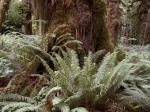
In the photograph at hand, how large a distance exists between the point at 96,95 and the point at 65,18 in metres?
1.87

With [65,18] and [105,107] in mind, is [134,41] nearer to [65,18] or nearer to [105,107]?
[65,18]

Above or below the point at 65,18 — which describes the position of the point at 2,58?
below

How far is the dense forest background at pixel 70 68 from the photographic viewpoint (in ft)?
6.82

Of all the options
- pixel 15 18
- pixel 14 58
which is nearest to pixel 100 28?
pixel 14 58

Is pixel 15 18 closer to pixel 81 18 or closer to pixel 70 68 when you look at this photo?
pixel 81 18

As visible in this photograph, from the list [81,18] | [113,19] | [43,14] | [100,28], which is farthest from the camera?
[113,19]

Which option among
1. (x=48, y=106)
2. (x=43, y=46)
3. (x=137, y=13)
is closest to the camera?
(x=48, y=106)

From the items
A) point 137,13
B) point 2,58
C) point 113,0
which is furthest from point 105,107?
point 137,13

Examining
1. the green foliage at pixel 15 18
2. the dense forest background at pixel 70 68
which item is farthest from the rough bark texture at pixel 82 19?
the green foliage at pixel 15 18

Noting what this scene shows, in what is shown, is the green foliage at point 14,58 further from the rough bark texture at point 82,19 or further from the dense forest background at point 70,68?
the rough bark texture at point 82,19

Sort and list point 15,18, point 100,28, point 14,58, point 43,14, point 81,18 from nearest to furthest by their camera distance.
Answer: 1. point 14,58
2. point 81,18
3. point 43,14
4. point 100,28
5. point 15,18

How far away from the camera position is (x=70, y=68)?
2.70m

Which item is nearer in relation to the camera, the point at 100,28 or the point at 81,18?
the point at 81,18

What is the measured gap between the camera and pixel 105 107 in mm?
2113
